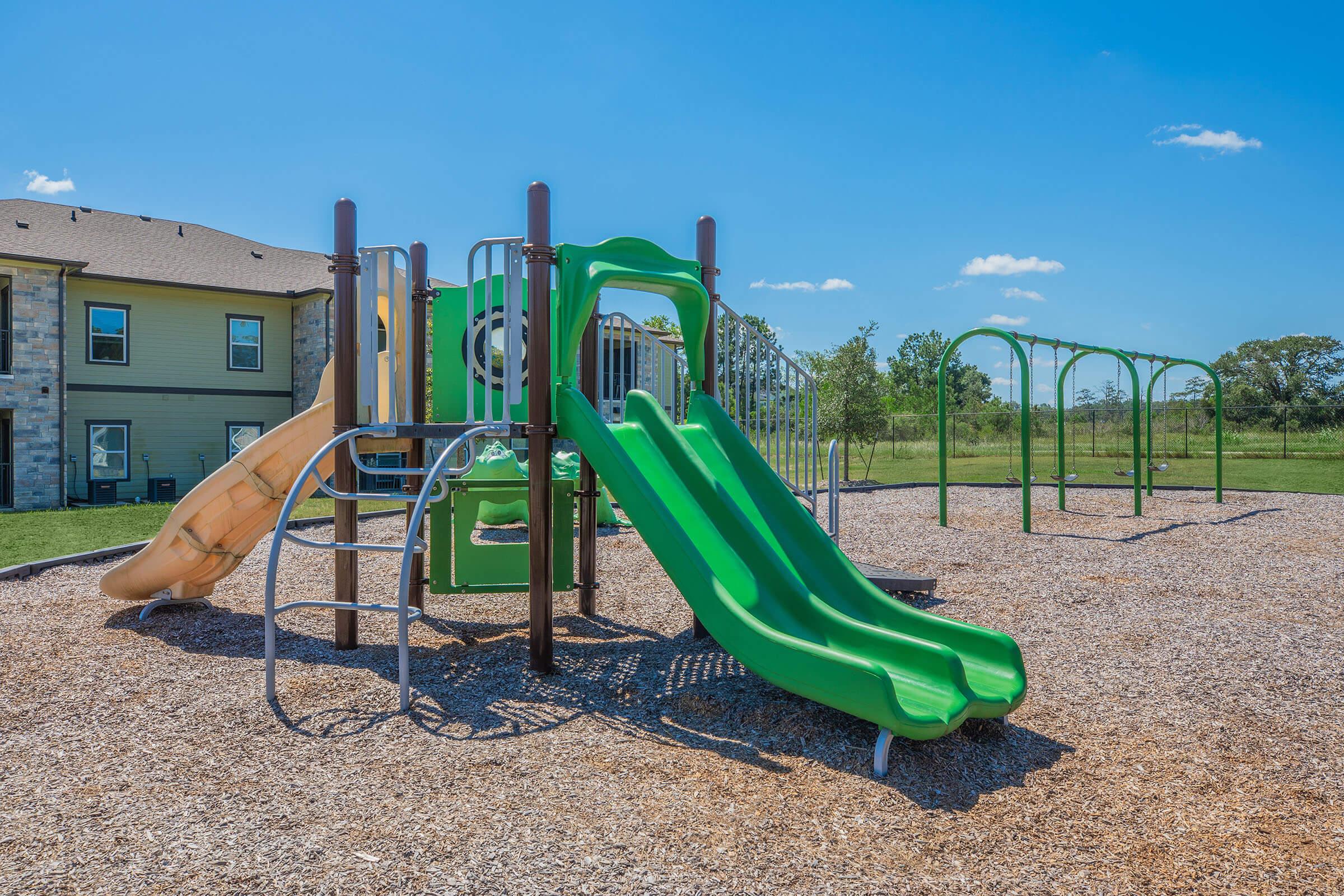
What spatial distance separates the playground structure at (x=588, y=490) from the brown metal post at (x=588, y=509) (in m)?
0.02

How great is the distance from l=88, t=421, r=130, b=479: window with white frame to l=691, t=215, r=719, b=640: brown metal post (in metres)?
18.8

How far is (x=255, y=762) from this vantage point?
3824 mm

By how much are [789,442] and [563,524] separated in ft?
8.43

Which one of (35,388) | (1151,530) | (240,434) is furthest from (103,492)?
(1151,530)

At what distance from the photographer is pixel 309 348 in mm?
21672

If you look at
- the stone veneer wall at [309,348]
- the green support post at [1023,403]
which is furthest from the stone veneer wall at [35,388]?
the green support post at [1023,403]

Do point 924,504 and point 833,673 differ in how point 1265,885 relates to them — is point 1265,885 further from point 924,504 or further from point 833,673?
point 924,504

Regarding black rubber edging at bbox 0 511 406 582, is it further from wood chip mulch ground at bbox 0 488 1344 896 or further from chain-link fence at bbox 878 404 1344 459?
chain-link fence at bbox 878 404 1344 459

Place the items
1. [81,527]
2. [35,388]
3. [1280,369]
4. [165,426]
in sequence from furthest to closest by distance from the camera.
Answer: [1280,369], [165,426], [35,388], [81,527]

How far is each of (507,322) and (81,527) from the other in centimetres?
1212

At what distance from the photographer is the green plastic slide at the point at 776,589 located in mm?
3947

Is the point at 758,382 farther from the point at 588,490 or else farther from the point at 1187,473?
the point at 1187,473

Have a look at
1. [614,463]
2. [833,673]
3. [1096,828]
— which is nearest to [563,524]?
[614,463]

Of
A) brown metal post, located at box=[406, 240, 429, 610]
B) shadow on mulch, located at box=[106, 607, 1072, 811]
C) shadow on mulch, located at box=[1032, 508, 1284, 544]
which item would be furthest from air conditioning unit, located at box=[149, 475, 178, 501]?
shadow on mulch, located at box=[1032, 508, 1284, 544]
